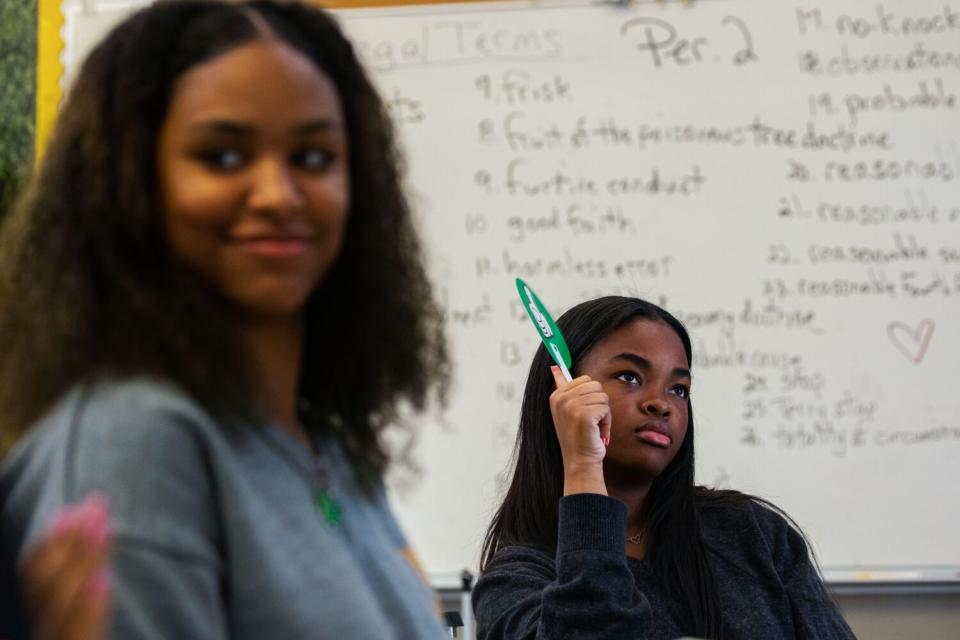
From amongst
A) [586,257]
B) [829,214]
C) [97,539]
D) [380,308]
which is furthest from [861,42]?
[97,539]

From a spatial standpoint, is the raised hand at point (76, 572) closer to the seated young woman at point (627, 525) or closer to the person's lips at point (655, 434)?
the seated young woman at point (627, 525)

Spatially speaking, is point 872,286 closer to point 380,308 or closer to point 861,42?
point 861,42

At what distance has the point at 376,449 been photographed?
0.73 metres

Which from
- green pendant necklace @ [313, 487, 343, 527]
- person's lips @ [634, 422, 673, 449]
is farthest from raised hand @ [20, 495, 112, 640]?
person's lips @ [634, 422, 673, 449]

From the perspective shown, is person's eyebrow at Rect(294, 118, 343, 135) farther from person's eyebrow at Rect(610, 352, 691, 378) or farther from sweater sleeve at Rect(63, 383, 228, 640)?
person's eyebrow at Rect(610, 352, 691, 378)

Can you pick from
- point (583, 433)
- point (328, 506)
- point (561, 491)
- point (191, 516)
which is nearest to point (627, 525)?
point (561, 491)

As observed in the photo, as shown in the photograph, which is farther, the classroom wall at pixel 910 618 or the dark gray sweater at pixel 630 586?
the classroom wall at pixel 910 618

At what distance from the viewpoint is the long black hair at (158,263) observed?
56cm

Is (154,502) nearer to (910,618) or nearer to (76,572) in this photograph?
(76,572)

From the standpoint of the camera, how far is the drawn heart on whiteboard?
2418 mm

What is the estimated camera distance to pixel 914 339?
2422 mm

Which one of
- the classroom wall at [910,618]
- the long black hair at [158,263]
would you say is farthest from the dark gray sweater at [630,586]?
the classroom wall at [910,618]

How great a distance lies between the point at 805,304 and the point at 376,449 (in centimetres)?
189

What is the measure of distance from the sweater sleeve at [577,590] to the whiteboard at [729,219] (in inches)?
39.0
